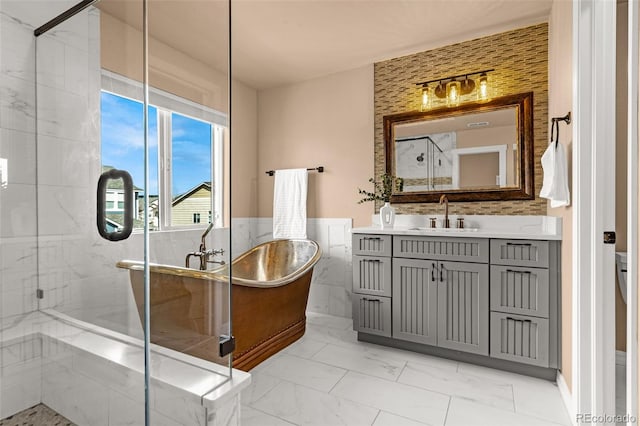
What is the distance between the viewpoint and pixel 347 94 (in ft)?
10.8

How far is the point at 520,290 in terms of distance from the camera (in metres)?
2.06

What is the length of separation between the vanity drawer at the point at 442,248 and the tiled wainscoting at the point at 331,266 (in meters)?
0.89

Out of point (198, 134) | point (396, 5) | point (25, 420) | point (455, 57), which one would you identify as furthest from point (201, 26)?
point (455, 57)

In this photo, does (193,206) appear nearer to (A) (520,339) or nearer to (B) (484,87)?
(A) (520,339)

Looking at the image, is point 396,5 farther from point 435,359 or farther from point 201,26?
point 435,359

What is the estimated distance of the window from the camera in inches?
46.3

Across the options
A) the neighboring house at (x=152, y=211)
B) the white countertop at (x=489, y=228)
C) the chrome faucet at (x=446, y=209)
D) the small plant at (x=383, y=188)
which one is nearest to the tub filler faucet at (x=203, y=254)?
the neighboring house at (x=152, y=211)

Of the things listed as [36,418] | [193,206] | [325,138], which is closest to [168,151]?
[193,206]

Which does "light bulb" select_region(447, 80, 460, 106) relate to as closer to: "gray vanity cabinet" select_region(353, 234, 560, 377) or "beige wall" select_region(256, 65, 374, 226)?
"beige wall" select_region(256, 65, 374, 226)

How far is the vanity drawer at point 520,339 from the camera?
1.99 metres

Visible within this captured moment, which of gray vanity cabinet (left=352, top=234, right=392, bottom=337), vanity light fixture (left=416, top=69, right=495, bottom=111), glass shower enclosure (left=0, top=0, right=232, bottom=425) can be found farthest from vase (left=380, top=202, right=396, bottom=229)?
glass shower enclosure (left=0, top=0, right=232, bottom=425)

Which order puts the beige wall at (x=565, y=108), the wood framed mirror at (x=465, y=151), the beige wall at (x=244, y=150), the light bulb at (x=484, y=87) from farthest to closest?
the beige wall at (x=244, y=150) → the light bulb at (x=484, y=87) → the wood framed mirror at (x=465, y=151) → the beige wall at (x=565, y=108)

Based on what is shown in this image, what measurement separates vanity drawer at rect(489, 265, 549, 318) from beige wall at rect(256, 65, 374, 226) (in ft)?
4.30

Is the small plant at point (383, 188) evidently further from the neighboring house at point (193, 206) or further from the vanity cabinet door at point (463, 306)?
the neighboring house at point (193, 206)
